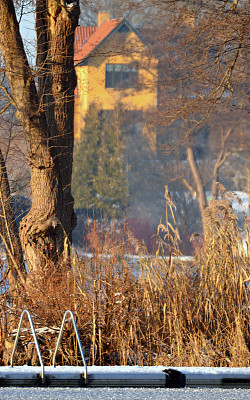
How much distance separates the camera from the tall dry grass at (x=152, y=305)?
549cm

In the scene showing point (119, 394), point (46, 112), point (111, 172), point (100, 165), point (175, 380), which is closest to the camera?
point (119, 394)

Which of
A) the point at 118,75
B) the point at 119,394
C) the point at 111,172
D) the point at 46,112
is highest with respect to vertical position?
the point at 118,75

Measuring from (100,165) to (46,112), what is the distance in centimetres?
3030

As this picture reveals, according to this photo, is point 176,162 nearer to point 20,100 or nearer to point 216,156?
point 216,156

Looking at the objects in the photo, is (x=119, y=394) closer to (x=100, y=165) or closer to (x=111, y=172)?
(x=111, y=172)

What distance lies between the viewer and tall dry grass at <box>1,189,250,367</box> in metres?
5.49

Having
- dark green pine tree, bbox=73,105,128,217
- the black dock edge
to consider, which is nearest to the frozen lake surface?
the black dock edge

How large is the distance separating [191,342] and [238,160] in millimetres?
38472

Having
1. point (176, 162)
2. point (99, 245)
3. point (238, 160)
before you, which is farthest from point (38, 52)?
point (238, 160)

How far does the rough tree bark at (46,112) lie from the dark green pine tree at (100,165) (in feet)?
90.7

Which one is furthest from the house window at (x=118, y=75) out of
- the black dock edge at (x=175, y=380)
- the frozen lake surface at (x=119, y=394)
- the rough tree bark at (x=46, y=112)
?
the frozen lake surface at (x=119, y=394)

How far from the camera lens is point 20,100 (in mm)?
9086

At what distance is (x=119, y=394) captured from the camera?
14.1 feet

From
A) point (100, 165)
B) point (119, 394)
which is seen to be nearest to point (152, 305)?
Result: point (119, 394)
